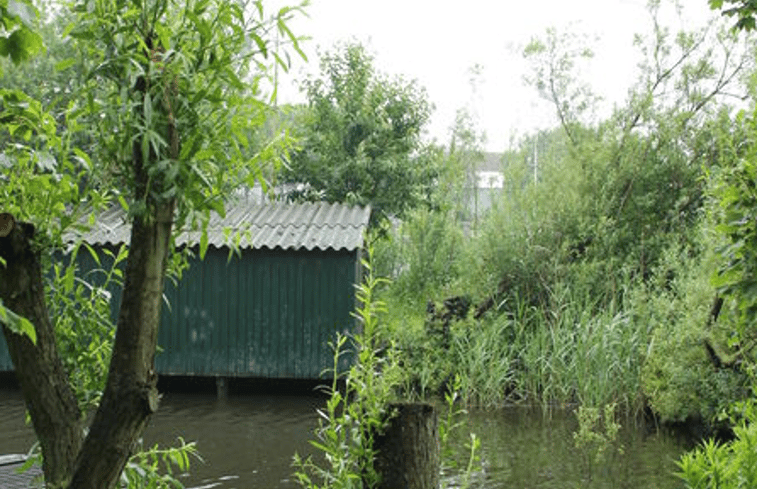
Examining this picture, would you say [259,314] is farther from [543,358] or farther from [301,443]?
[543,358]

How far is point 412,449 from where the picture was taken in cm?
316

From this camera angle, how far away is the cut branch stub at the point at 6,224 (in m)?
2.21

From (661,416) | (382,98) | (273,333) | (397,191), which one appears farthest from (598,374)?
(382,98)

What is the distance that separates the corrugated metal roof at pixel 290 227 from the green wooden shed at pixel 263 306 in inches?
1.0

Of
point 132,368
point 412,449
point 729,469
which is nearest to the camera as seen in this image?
point 132,368

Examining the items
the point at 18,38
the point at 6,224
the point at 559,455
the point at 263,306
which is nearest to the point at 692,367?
the point at 559,455

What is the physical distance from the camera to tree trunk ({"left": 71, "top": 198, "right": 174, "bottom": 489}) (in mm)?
2137

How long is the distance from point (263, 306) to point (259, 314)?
0.39ft

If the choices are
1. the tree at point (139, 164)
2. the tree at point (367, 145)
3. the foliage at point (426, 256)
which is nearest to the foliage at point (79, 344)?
the tree at point (139, 164)

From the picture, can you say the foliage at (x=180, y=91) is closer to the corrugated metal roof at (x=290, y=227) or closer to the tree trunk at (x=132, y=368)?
the tree trunk at (x=132, y=368)

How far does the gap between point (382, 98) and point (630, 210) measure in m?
5.03

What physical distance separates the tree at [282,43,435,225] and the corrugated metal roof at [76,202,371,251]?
3090mm

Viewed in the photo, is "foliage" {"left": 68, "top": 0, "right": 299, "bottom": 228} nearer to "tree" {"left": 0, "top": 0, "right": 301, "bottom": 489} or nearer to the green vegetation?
"tree" {"left": 0, "top": 0, "right": 301, "bottom": 489}

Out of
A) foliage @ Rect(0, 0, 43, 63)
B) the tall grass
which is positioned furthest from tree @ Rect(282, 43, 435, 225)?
foliage @ Rect(0, 0, 43, 63)
